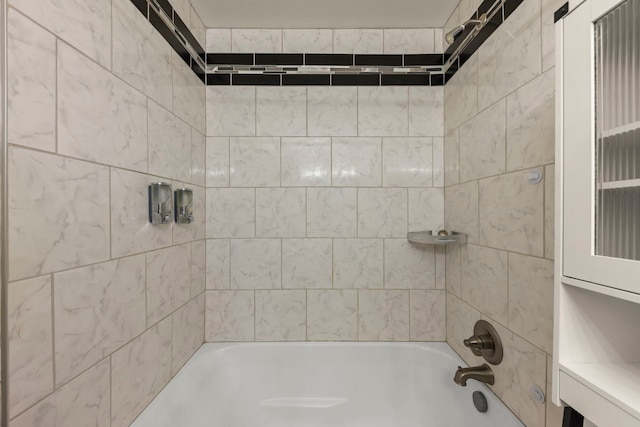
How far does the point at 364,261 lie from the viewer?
1768mm

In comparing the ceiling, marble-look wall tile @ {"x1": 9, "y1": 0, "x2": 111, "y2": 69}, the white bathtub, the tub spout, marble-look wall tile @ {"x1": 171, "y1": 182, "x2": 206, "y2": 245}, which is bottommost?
the white bathtub

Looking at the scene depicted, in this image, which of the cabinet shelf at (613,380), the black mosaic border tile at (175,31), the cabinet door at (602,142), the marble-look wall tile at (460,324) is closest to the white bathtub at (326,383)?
the marble-look wall tile at (460,324)

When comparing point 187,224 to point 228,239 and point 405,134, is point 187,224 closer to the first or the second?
point 228,239

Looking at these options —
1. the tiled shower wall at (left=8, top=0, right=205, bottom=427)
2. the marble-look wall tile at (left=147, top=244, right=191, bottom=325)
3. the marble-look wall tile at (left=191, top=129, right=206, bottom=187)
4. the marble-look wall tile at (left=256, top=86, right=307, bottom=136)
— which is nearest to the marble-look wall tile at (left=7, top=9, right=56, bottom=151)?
the tiled shower wall at (left=8, top=0, right=205, bottom=427)

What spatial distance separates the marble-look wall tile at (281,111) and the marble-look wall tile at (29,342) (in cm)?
128

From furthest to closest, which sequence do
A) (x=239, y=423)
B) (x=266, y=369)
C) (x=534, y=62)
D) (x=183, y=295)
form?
(x=266, y=369)
(x=239, y=423)
(x=183, y=295)
(x=534, y=62)

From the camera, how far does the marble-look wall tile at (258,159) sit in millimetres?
1767

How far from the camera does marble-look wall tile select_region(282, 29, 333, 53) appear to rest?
69.8 inches

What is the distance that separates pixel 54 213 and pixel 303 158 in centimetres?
120

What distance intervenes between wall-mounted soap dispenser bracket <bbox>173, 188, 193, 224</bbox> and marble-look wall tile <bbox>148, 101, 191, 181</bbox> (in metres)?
0.08

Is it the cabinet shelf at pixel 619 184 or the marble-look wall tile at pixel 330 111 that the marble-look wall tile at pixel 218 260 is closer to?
the marble-look wall tile at pixel 330 111

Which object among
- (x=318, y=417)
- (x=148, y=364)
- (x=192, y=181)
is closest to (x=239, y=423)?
(x=318, y=417)

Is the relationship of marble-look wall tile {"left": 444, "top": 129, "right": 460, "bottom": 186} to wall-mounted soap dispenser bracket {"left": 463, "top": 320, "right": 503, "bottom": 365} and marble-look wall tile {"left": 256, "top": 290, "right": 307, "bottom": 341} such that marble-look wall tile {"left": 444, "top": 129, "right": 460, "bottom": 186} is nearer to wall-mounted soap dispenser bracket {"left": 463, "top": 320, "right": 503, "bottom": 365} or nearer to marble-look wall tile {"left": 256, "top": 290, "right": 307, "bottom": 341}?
wall-mounted soap dispenser bracket {"left": 463, "top": 320, "right": 503, "bottom": 365}

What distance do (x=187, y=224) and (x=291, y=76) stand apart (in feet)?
3.26
